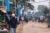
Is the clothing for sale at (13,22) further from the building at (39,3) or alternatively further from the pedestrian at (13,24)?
the building at (39,3)

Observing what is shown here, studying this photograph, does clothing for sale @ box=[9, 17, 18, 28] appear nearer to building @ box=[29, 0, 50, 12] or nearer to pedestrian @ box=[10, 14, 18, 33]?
pedestrian @ box=[10, 14, 18, 33]

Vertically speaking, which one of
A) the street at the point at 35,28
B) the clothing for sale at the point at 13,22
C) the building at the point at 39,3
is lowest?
the street at the point at 35,28

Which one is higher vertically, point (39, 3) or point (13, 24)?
point (39, 3)

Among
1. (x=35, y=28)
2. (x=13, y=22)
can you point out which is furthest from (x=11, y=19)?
(x=35, y=28)

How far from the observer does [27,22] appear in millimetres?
1941

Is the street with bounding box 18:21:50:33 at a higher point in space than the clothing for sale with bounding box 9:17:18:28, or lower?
lower

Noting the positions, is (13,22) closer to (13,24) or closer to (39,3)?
(13,24)

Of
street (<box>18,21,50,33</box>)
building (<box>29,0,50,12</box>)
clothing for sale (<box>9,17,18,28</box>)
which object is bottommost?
street (<box>18,21,50,33</box>)

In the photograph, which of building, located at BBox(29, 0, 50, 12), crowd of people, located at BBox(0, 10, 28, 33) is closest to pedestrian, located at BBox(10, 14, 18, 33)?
crowd of people, located at BBox(0, 10, 28, 33)

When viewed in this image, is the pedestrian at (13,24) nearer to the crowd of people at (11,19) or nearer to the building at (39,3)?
the crowd of people at (11,19)

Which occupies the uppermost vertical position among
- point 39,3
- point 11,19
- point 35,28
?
point 39,3

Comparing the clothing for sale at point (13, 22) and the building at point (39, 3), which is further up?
the building at point (39, 3)

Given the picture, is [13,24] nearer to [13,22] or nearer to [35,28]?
[13,22]

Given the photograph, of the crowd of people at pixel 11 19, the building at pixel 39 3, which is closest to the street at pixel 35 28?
the crowd of people at pixel 11 19
